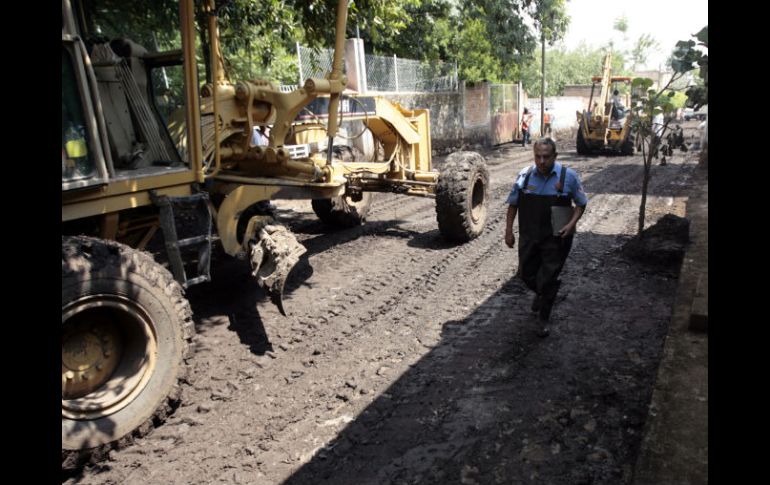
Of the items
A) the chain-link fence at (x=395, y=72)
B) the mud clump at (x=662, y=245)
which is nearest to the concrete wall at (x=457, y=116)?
the chain-link fence at (x=395, y=72)

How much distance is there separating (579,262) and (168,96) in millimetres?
4594

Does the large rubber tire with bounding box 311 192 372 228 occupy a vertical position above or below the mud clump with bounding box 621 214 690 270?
above

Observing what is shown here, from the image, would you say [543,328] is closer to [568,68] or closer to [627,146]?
[627,146]

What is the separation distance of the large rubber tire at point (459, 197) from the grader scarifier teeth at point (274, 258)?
8.55ft

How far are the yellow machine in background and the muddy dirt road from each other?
1152 centimetres

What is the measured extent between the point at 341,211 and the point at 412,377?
4208 mm

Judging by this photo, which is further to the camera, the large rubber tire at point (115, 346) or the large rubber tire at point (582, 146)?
the large rubber tire at point (582, 146)

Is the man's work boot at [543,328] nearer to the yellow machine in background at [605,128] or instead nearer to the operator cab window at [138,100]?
the operator cab window at [138,100]

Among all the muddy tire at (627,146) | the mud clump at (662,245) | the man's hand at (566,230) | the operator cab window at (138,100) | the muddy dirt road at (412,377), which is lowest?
the muddy dirt road at (412,377)

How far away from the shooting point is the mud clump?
6262mm

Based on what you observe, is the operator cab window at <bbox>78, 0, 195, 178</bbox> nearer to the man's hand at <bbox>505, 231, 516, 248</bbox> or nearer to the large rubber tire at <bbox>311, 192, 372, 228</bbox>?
the man's hand at <bbox>505, 231, 516, 248</bbox>

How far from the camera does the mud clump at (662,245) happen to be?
6.26 metres

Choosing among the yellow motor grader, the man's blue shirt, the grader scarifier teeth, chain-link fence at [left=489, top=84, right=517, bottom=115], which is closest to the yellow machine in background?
chain-link fence at [left=489, top=84, right=517, bottom=115]
